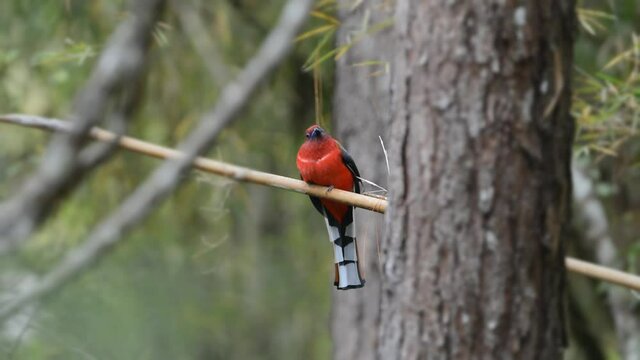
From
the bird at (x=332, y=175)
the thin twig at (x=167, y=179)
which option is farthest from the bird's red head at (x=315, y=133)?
the thin twig at (x=167, y=179)

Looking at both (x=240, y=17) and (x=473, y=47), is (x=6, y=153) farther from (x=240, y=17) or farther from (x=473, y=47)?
(x=473, y=47)

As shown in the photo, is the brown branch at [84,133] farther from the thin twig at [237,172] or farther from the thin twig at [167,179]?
the thin twig at [237,172]

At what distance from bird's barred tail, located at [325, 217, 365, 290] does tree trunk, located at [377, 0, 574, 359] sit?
462 mm

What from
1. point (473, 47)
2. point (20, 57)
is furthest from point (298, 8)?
point (20, 57)

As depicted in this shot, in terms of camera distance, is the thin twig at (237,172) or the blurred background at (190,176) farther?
the blurred background at (190,176)

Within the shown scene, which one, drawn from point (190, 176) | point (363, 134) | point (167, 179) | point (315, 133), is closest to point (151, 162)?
point (190, 176)

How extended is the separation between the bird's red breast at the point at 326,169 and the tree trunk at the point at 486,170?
0.81m

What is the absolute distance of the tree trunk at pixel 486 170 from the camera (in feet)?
7.08

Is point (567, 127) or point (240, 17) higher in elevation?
point (240, 17)

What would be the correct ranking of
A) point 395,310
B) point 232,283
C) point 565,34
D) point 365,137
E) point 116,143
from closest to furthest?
1. point 116,143
2. point 565,34
3. point 395,310
4. point 365,137
5. point 232,283

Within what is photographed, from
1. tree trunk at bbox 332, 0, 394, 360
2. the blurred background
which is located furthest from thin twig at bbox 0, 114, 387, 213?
tree trunk at bbox 332, 0, 394, 360

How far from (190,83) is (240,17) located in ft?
1.41

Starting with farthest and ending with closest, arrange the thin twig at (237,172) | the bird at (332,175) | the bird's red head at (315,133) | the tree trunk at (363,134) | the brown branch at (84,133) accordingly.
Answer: the tree trunk at (363,134) < the bird's red head at (315,133) < the bird at (332,175) < the thin twig at (237,172) < the brown branch at (84,133)

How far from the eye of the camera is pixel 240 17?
501 centimetres
